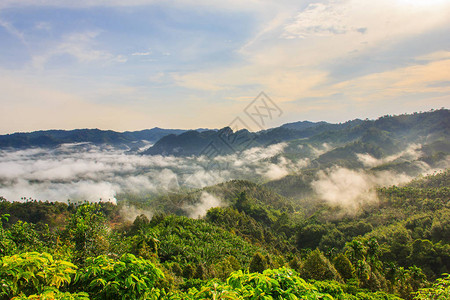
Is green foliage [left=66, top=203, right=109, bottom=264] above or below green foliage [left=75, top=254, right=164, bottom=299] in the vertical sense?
below

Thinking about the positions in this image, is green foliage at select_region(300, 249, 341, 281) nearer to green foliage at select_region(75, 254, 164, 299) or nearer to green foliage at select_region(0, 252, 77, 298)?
green foliage at select_region(75, 254, 164, 299)

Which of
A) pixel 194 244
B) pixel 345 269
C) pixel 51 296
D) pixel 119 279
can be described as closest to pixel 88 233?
pixel 119 279

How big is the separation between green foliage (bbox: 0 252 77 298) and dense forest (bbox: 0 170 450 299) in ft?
0.07

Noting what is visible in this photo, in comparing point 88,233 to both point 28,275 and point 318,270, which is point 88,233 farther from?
point 318,270

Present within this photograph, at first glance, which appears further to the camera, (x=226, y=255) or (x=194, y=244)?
(x=194, y=244)

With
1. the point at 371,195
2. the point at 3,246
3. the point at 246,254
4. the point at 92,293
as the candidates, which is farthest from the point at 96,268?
the point at 371,195

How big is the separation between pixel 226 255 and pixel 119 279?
213ft

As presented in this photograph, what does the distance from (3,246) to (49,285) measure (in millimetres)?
7930

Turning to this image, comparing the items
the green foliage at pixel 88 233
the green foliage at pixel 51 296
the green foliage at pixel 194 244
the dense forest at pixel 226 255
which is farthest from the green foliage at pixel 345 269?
the green foliage at pixel 51 296

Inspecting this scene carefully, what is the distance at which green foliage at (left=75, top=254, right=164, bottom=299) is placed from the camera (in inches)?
216

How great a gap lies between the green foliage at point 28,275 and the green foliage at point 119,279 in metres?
0.50

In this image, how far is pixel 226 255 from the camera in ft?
212

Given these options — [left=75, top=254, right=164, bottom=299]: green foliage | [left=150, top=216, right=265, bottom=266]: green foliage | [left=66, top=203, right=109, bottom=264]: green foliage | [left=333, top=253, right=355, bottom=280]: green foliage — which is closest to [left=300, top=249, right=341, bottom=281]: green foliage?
[left=333, top=253, right=355, bottom=280]: green foliage

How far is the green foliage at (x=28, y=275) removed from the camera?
4.87 metres
